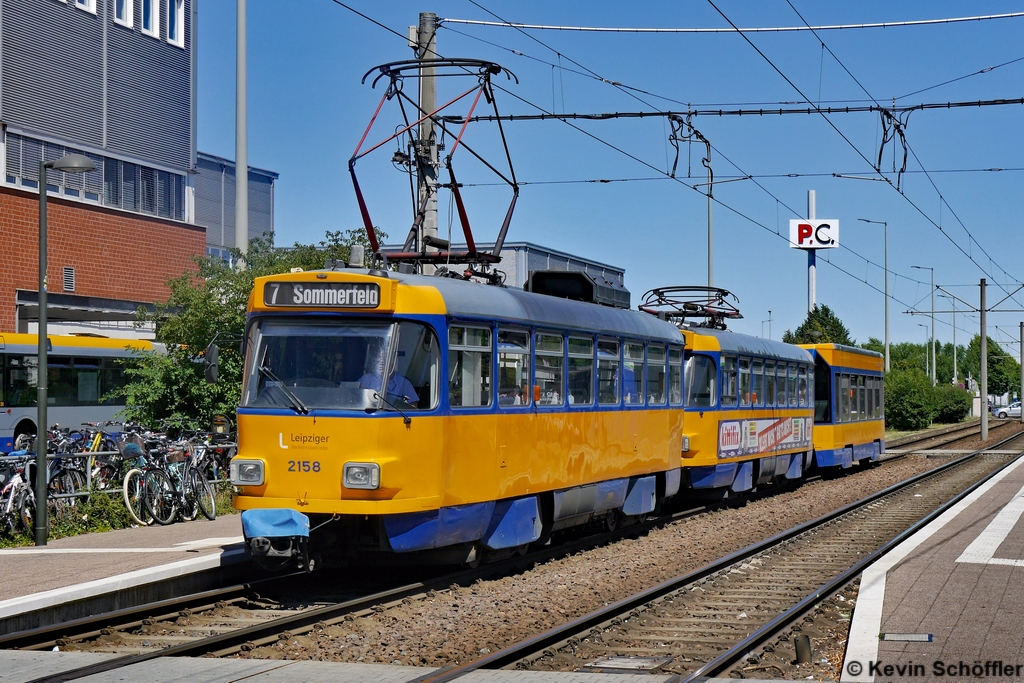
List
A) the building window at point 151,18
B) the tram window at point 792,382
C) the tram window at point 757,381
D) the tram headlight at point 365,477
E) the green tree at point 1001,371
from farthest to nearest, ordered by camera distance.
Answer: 1. the green tree at point 1001,371
2. the building window at point 151,18
3. the tram window at point 792,382
4. the tram window at point 757,381
5. the tram headlight at point 365,477

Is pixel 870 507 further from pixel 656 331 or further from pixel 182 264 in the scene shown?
pixel 182 264

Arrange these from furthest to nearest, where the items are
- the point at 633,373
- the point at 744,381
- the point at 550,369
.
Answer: the point at 744,381 < the point at 633,373 < the point at 550,369

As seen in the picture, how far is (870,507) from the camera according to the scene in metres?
21.0

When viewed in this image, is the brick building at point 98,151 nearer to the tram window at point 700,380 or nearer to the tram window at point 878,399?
the tram window at point 878,399

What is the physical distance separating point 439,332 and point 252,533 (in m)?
2.40

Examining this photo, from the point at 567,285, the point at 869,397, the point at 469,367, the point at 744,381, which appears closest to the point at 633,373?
the point at 567,285

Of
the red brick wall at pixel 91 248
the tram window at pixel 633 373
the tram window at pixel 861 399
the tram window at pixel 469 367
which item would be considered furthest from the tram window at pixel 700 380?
the red brick wall at pixel 91 248

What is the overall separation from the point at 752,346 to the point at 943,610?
13.1 metres

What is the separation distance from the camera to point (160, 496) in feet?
50.6

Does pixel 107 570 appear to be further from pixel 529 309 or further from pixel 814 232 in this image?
pixel 814 232

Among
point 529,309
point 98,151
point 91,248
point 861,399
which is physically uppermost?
point 98,151

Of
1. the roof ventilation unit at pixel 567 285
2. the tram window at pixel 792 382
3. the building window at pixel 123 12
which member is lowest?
the tram window at pixel 792 382

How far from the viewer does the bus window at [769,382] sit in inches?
926

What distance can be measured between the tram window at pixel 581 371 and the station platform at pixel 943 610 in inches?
147
